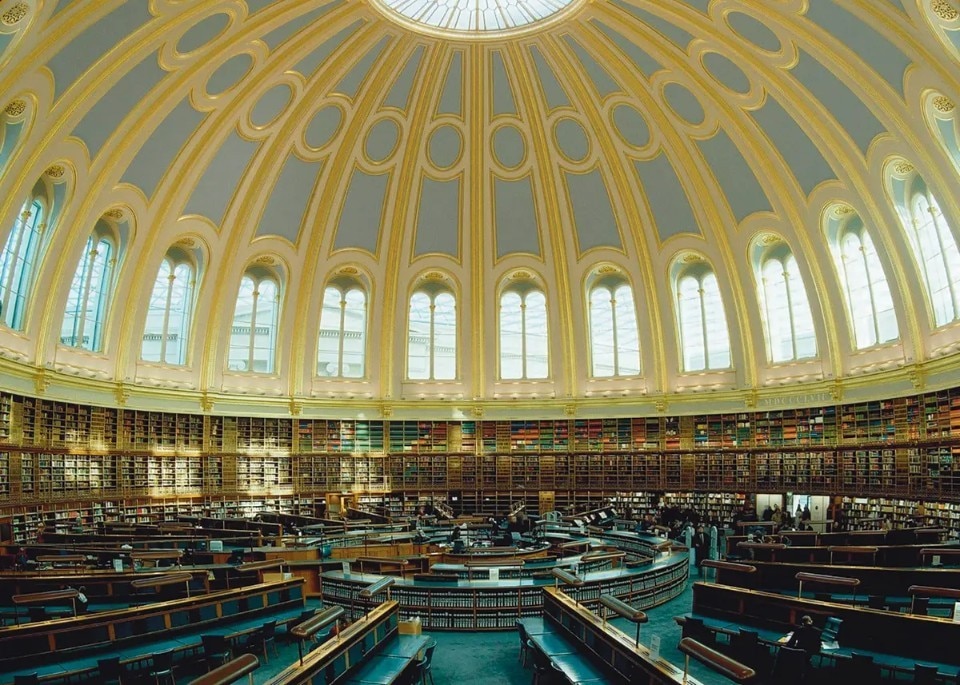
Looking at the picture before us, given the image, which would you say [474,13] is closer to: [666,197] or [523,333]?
[666,197]

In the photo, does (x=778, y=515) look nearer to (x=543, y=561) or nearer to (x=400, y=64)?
(x=543, y=561)

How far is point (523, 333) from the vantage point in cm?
3036

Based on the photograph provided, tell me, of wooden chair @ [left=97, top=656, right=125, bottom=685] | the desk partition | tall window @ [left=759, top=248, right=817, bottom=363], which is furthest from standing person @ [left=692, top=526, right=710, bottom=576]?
wooden chair @ [left=97, top=656, right=125, bottom=685]

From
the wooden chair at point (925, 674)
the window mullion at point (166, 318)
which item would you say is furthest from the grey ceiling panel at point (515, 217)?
the wooden chair at point (925, 674)

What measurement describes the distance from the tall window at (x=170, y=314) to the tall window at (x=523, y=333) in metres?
12.4

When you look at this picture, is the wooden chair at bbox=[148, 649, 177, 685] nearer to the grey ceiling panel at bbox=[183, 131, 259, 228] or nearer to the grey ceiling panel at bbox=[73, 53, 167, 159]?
the grey ceiling panel at bbox=[73, 53, 167, 159]

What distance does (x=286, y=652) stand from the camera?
11016 millimetres

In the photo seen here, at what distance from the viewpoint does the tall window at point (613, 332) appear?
29203 mm

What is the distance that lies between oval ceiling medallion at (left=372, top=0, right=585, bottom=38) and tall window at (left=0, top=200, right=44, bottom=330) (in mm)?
11835

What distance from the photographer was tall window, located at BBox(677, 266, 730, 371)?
27.6 metres

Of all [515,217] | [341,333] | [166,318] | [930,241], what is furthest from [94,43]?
[930,241]

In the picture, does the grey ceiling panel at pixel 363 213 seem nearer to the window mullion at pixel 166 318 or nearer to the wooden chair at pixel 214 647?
the window mullion at pixel 166 318

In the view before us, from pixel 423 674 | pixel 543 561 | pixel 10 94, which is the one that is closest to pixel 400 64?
pixel 10 94

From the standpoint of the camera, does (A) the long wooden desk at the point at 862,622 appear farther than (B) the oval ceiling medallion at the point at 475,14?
No
